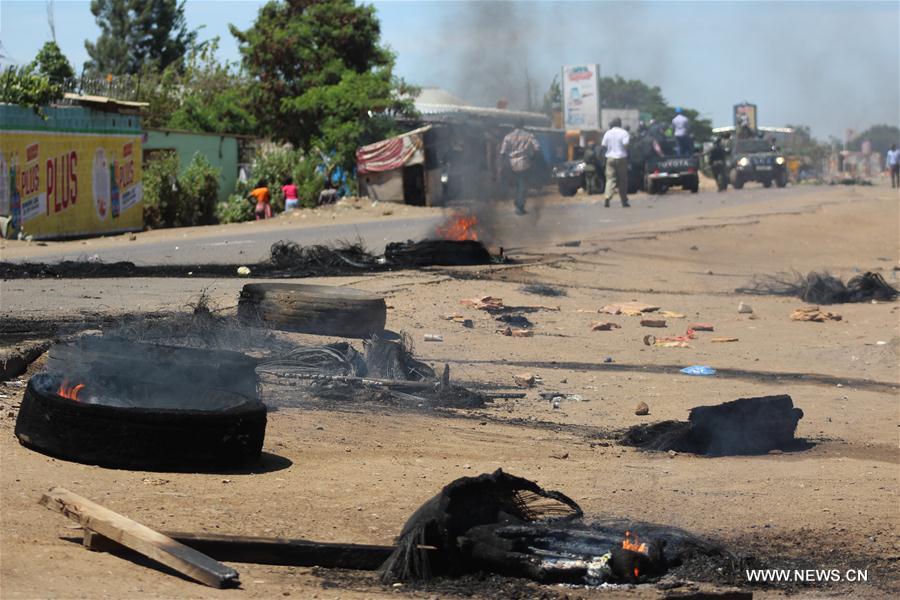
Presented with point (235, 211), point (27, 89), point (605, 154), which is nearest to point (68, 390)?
point (27, 89)

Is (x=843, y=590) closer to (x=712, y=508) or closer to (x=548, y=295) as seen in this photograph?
(x=712, y=508)

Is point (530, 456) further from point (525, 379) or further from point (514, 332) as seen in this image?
point (514, 332)

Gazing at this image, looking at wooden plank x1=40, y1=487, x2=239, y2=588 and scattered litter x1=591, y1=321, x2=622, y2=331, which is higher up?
wooden plank x1=40, y1=487, x2=239, y2=588

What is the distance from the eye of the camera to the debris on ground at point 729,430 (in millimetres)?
7613

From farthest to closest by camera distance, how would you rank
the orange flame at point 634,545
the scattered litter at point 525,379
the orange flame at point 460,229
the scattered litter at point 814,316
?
the orange flame at point 460,229 < the scattered litter at point 814,316 < the scattered litter at point 525,379 < the orange flame at point 634,545

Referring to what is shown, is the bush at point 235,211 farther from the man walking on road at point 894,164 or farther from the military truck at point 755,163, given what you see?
the man walking on road at point 894,164

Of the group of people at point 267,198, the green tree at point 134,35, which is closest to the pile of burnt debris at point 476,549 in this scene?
the group of people at point 267,198

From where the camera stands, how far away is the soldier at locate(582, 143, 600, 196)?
36219mm

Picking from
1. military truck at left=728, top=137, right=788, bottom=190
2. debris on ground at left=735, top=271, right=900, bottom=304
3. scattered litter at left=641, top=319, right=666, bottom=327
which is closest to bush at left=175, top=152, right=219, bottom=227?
debris on ground at left=735, top=271, right=900, bottom=304

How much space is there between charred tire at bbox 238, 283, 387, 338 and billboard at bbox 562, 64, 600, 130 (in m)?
40.9

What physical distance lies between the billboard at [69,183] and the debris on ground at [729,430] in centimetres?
1698

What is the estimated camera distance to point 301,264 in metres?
14.6

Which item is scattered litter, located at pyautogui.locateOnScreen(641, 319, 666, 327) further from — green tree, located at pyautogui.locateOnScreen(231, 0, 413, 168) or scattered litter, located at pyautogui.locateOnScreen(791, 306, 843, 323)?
green tree, located at pyautogui.locateOnScreen(231, 0, 413, 168)

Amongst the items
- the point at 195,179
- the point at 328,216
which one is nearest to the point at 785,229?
the point at 328,216
